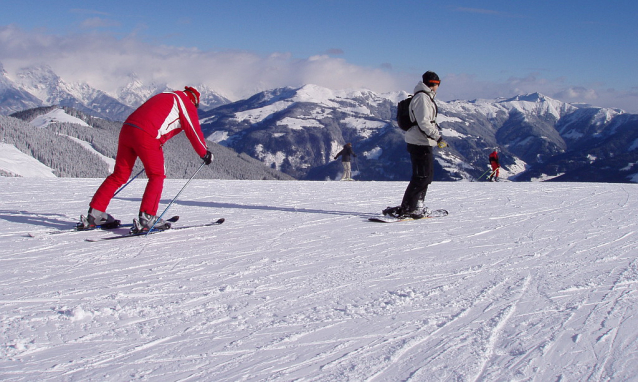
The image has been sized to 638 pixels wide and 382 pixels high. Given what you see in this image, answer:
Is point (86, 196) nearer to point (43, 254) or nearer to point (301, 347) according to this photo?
point (43, 254)

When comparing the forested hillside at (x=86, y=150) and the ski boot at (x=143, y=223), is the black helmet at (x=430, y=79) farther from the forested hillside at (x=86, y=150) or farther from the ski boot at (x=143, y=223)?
the forested hillside at (x=86, y=150)

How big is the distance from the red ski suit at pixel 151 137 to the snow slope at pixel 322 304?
528 millimetres

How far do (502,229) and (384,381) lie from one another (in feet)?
14.5

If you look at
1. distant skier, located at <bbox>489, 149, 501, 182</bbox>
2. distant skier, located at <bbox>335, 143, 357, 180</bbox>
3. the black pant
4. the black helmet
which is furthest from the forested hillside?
the black helmet

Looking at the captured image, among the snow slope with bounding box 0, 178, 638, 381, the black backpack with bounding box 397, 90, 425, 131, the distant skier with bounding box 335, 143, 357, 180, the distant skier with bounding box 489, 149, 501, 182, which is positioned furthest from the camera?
the distant skier with bounding box 489, 149, 501, 182

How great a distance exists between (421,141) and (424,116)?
411mm

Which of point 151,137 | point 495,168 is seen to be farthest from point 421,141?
point 495,168

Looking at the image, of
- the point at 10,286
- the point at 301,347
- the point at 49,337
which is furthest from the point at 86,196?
the point at 301,347

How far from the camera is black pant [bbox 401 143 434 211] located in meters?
6.82

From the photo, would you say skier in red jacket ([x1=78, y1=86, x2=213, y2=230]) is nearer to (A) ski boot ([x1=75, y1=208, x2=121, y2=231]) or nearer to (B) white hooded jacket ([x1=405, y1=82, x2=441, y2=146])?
(A) ski boot ([x1=75, y1=208, x2=121, y2=231])

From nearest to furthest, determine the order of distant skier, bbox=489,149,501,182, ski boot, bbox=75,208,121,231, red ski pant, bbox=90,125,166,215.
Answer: red ski pant, bbox=90,125,166,215 < ski boot, bbox=75,208,121,231 < distant skier, bbox=489,149,501,182

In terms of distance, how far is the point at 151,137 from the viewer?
5480mm

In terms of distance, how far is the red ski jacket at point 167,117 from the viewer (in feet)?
17.9

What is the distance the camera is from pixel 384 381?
83.6 inches
